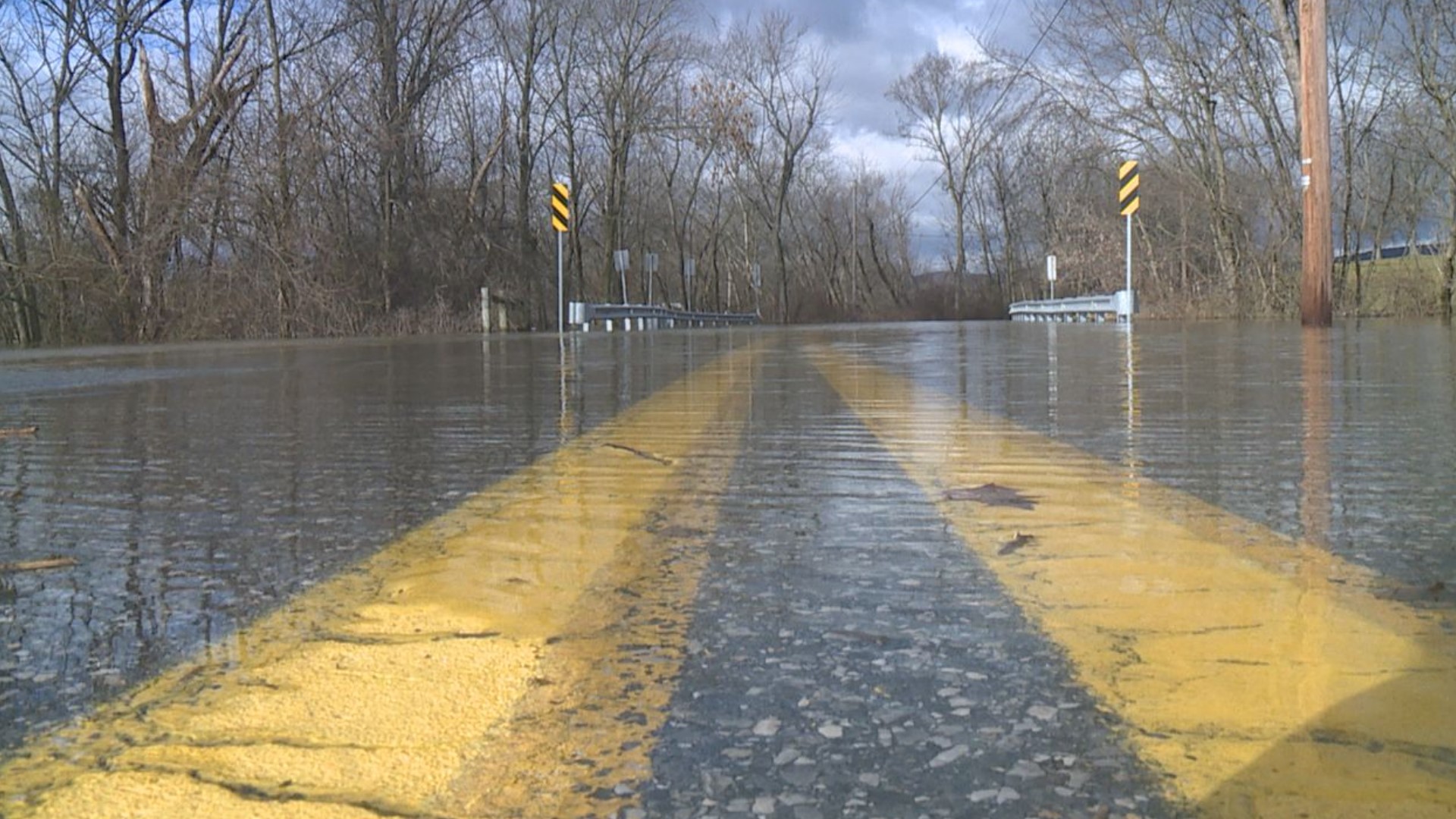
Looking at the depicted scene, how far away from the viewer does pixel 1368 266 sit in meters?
25.4

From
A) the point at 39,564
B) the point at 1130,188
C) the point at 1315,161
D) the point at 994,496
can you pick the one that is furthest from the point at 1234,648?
the point at 1130,188

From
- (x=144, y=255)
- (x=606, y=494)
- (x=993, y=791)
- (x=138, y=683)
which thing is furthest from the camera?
(x=144, y=255)

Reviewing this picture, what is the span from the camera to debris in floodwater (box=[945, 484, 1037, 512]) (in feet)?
12.0

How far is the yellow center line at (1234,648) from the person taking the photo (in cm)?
165

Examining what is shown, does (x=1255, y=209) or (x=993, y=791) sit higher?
(x=1255, y=209)

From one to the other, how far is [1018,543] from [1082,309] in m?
23.2

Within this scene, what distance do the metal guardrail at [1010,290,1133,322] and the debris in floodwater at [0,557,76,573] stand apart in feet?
64.0

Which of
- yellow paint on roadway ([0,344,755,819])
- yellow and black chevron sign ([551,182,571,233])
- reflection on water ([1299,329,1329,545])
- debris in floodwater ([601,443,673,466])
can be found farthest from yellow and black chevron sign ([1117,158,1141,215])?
yellow paint on roadway ([0,344,755,819])

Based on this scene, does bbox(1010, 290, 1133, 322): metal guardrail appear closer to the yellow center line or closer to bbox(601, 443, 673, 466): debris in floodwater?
bbox(601, 443, 673, 466): debris in floodwater

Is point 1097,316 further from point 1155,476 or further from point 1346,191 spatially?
point 1155,476

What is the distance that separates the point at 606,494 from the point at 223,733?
2107 millimetres

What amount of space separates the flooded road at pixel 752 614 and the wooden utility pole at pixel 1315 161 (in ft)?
36.1

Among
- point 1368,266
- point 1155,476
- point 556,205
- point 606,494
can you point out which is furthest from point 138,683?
point 1368,266

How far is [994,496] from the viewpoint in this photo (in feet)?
12.4
